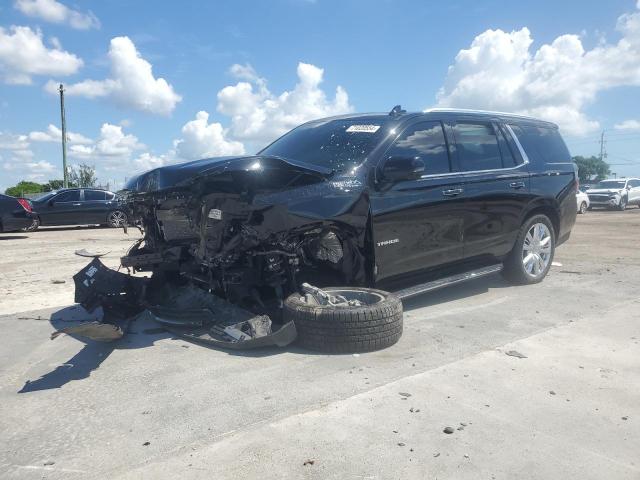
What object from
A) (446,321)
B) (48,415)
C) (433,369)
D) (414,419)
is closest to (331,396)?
(414,419)

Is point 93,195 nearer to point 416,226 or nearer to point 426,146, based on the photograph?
point 426,146

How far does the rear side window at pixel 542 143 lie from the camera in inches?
250

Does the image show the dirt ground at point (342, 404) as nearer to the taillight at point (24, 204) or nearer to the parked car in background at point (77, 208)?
the taillight at point (24, 204)

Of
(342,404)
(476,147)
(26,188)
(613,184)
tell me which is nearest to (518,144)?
(476,147)

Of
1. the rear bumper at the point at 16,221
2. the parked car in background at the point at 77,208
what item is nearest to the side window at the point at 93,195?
the parked car in background at the point at 77,208

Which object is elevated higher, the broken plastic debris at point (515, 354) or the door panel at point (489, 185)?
the door panel at point (489, 185)

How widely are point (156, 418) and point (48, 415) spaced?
63 centimetres

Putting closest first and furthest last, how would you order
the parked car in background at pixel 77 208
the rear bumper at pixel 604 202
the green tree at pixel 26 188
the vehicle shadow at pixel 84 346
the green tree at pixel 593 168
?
1. the vehicle shadow at pixel 84 346
2. the parked car in background at pixel 77 208
3. the rear bumper at pixel 604 202
4. the green tree at pixel 26 188
5. the green tree at pixel 593 168

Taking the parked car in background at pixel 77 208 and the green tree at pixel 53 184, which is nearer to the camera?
the parked car in background at pixel 77 208

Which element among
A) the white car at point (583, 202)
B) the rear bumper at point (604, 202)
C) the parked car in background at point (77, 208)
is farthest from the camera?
the rear bumper at point (604, 202)

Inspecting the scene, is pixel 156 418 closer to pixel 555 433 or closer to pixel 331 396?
pixel 331 396

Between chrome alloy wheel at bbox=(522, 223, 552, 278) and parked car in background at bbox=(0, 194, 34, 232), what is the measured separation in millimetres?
12670

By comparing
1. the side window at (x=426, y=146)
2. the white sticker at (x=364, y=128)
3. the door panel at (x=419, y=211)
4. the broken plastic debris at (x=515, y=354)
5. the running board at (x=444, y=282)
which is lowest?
the broken plastic debris at (x=515, y=354)

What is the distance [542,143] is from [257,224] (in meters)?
4.29
